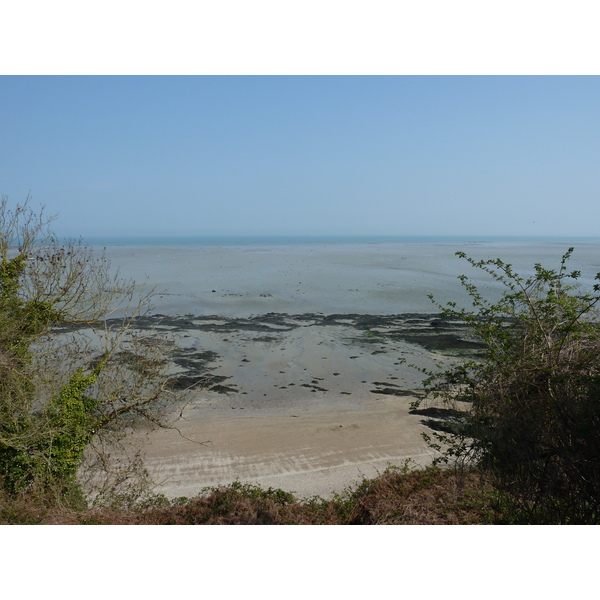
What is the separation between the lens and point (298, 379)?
16.1 m

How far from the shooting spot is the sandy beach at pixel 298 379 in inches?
406

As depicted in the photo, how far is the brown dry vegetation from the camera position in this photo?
723cm

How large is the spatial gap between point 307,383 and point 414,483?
7.15 metres

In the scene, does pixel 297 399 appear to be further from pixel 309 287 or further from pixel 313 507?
pixel 309 287

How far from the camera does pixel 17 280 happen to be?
809 cm

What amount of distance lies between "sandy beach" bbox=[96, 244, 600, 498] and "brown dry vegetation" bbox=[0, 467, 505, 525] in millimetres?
720

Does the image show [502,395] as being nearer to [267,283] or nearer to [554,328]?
[554,328]

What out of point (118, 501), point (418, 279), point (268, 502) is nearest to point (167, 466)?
point (118, 501)

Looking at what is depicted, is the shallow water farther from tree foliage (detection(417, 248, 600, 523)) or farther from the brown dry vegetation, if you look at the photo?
tree foliage (detection(417, 248, 600, 523))

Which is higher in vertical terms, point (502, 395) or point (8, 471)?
point (502, 395)

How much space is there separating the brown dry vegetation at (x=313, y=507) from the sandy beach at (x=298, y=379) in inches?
28.3

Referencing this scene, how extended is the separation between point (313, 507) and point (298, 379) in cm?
779

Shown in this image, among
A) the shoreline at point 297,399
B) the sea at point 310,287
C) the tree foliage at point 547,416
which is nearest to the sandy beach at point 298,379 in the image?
the shoreline at point 297,399

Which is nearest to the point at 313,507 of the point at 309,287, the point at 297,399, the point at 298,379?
the point at 297,399
